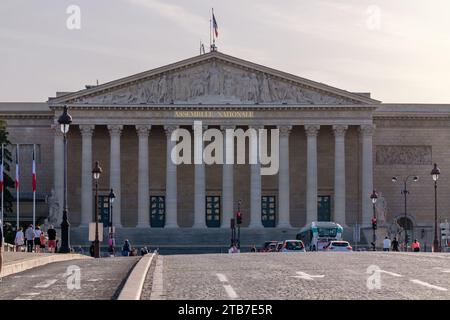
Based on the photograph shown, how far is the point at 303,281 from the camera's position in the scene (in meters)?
25.8

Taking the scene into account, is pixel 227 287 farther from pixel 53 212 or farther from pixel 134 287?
pixel 53 212

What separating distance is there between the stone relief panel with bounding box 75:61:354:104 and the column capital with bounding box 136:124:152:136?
6.73ft

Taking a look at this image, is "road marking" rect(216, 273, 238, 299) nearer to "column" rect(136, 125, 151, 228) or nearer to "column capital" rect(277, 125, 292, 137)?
"column" rect(136, 125, 151, 228)

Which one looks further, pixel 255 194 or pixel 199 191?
pixel 255 194

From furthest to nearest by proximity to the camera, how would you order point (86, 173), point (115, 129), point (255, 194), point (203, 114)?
point (255, 194) < point (203, 114) < point (115, 129) < point (86, 173)

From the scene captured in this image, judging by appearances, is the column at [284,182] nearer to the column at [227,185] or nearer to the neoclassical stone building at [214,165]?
the neoclassical stone building at [214,165]

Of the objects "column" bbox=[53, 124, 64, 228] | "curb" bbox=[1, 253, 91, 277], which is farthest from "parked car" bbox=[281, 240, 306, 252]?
"column" bbox=[53, 124, 64, 228]

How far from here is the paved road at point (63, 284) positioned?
73.0ft

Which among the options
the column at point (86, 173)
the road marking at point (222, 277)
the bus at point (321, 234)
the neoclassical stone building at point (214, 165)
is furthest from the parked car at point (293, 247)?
the road marking at point (222, 277)

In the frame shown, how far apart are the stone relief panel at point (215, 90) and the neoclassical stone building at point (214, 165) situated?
9 centimetres

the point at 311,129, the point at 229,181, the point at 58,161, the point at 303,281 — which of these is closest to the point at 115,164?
the point at 58,161

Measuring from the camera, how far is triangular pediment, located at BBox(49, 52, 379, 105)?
11175cm

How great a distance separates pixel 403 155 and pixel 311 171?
1183 centimetres
